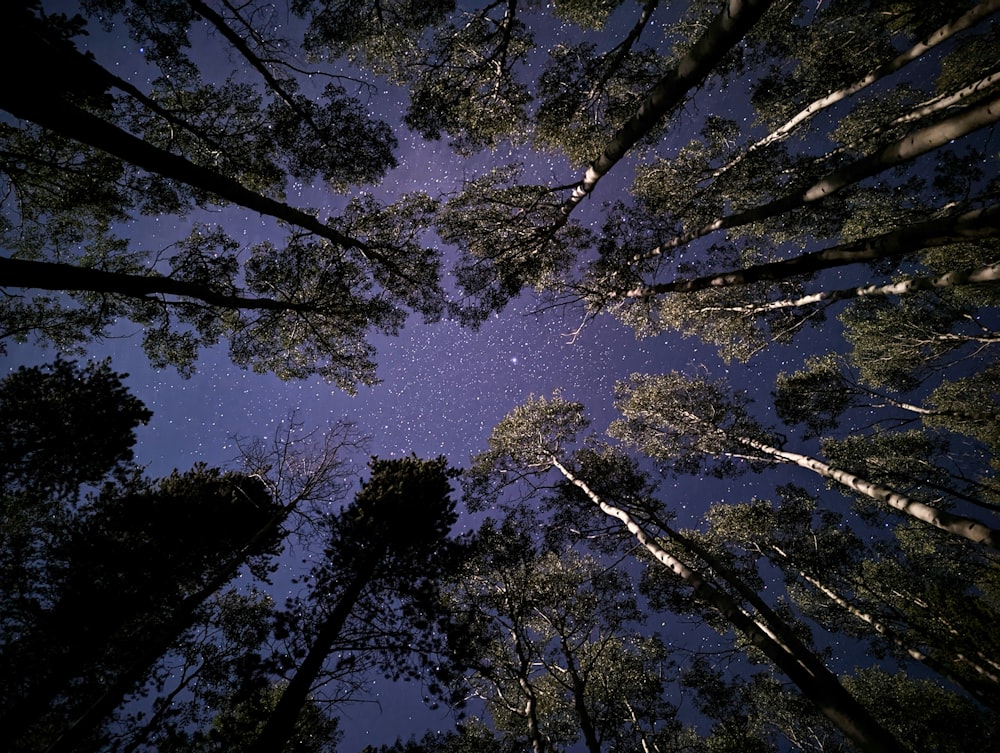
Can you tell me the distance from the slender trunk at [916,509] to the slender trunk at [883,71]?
5502 millimetres

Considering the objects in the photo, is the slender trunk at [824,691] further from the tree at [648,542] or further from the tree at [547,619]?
the tree at [547,619]

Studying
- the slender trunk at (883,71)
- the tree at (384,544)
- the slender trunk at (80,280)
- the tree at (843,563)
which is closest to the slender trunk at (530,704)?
the tree at (384,544)

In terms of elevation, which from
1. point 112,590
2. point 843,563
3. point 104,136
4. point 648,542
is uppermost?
point 843,563

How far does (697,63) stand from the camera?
3414mm

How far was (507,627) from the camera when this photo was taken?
9766 mm

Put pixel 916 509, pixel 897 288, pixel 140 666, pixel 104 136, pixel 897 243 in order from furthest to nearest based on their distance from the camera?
pixel 140 666
pixel 897 288
pixel 916 509
pixel 104 136
pixel 897 243

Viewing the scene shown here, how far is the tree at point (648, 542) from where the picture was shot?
3.96 meters

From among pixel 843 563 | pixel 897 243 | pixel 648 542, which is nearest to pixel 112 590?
pixel 648 542

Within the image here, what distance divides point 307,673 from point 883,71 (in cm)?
1487

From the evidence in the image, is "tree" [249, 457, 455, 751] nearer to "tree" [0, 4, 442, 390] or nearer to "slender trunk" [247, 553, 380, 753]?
"slender trunk" [247, 553, 380, 753]

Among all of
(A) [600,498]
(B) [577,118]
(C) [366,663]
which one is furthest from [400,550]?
(B) [577,118]

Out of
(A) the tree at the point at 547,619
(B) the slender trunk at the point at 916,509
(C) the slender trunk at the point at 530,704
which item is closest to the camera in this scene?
(B) the slender trunk at the point at 916,509

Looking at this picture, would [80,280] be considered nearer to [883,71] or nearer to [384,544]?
[384,544]

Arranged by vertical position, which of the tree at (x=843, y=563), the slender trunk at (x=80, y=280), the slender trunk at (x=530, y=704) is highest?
the tree at (x=843, y=563)
